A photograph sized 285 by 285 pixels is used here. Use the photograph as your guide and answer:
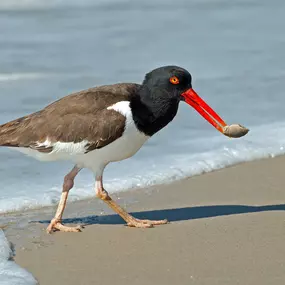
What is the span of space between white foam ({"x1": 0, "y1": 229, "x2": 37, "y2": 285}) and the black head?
6.17 feet

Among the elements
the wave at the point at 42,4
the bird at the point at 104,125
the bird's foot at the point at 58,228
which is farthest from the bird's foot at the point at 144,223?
the wave at the point at 42,4

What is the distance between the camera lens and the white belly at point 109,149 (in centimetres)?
735

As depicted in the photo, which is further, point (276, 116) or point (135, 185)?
point (276, 116)

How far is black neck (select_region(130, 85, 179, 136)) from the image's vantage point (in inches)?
293

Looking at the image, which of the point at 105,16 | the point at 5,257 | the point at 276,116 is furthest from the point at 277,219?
the point at 105,16

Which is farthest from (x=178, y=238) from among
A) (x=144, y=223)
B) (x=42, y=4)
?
(x=42, y=4)

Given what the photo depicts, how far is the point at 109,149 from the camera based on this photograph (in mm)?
7387

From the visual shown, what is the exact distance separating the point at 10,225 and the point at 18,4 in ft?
34.7

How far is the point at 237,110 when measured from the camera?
11.1 metres

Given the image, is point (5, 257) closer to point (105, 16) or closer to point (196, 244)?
point (196, 244)

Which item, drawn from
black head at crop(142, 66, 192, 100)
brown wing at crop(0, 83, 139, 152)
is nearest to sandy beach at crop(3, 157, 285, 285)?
brown wing at crop(0, 83, 139, 152)

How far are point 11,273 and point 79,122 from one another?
162 cm

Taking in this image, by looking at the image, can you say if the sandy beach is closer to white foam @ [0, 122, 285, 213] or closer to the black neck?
white foam @ [0, 122, 285, 213]

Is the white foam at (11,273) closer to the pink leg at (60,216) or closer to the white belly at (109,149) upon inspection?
the pink leg at (60,216)
